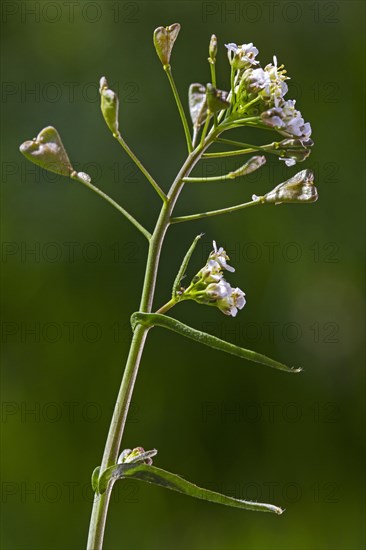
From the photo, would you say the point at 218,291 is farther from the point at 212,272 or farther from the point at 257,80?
the point at 257,80

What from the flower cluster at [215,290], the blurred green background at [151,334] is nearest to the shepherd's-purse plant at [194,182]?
the flower cluster at [215,290]

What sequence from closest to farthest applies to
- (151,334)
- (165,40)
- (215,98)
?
(215,98), (165,40), (151,334)

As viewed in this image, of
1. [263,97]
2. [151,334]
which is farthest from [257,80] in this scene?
[151,334]

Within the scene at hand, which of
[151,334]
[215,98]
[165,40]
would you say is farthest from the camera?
[151,334]

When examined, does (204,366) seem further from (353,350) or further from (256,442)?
(353,350)

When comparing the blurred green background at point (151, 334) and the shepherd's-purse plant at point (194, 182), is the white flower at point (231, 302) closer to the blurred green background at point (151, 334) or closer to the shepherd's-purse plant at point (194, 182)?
the shepherd's-purse plant at point (194, 182)

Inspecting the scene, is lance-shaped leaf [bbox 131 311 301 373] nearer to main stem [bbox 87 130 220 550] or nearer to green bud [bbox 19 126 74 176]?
main stem [bbox 87 130 220 550]

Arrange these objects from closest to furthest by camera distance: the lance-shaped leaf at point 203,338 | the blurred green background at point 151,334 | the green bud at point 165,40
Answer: the lance-shaped leaf at point 203,338, the green bud at point 165,40, the blurred green background at point 151,334

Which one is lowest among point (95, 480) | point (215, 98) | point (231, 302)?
point (95, 480)

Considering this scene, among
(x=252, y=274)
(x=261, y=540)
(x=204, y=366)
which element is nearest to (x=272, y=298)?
(x=252, y=274)
